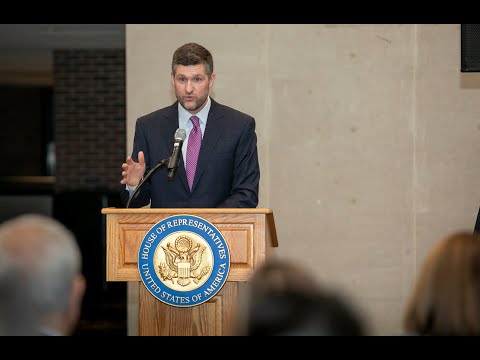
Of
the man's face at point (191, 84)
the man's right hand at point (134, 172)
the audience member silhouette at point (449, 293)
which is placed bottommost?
the audience member silhouette at point (449, 293)

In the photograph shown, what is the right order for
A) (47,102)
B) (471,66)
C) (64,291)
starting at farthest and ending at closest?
(47,102), (471,66), (64,291)

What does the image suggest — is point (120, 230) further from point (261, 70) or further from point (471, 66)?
point (261, 70)

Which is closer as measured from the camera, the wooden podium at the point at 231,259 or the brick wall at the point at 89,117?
the wooden podium at the point at 231,259

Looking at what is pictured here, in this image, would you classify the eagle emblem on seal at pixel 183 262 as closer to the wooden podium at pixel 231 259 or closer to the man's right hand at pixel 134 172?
the wooden podium at pixel 231 259

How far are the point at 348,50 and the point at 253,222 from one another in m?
3.21

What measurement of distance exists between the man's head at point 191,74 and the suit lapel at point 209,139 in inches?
4.2

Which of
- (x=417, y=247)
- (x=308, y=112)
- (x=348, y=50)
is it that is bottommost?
(x=417, y=247)

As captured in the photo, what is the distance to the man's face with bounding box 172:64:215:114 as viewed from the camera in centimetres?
376

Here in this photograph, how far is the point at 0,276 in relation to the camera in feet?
4.75

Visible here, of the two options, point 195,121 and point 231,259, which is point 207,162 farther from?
point 231,259


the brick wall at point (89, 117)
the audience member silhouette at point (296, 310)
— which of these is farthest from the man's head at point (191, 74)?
the brick wall at point (89, 117)

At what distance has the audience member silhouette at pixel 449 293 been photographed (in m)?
1.49

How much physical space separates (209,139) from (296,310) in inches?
101
